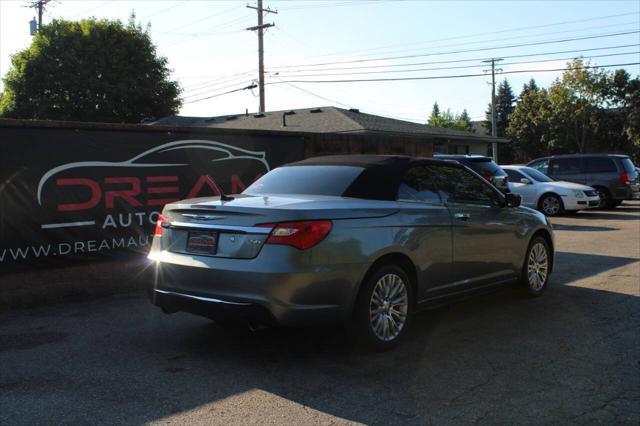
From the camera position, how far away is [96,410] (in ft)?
12.3

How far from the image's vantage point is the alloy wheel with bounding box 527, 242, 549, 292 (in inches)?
268

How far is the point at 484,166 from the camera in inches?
582

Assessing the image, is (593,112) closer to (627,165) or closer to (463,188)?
(627,165)

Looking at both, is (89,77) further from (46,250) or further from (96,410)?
(96,410)

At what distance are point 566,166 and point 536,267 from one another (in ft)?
48.6

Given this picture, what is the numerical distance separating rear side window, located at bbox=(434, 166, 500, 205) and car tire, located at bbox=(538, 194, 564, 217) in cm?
1199

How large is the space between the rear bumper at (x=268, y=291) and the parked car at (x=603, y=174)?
17381mm

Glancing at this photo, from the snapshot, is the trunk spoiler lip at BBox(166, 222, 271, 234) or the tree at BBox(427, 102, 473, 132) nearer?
the trunk spoiler lip at BBox(166, 222, 271, 234)

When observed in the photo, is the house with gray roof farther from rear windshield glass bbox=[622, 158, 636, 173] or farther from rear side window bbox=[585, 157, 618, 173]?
rear windshield glass bbox=[622, 158, 636, 173]

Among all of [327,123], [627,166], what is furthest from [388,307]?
[327,123]

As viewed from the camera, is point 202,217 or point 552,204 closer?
point 202,217

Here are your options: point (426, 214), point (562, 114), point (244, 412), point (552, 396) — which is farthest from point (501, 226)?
point (562, 114)

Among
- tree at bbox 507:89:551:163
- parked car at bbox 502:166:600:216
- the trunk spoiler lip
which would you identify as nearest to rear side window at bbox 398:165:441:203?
the trunk spoiler lip

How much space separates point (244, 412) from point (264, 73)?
29509mm
